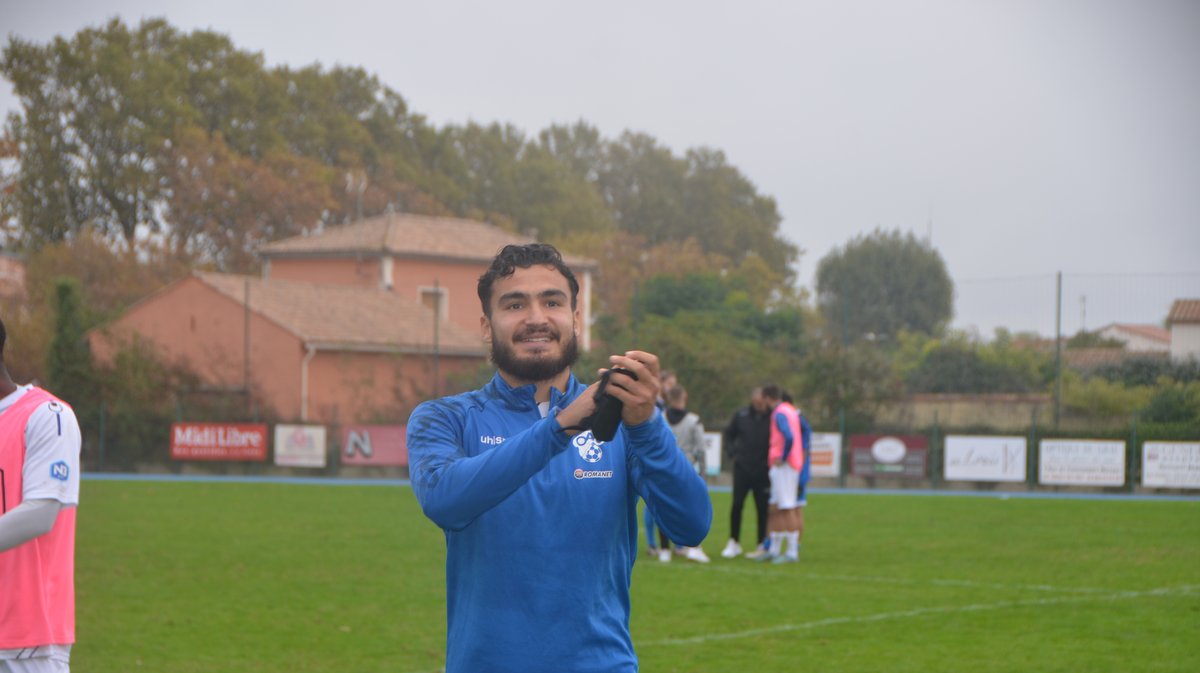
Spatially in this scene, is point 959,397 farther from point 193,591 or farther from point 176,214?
point 176,214

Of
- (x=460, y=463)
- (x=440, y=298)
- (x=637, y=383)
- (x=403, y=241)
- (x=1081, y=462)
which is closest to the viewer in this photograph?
(x=637, y=383)

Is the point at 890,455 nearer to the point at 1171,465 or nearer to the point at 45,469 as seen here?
the point at 1171,465

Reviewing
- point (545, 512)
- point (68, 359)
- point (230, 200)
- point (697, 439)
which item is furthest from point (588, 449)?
point (230, 200)

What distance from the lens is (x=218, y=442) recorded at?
1524 inches

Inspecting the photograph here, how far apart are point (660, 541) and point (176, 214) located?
51548 mm

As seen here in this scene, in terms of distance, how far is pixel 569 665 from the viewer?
3619mm

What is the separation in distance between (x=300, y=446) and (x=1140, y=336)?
21.8 meters

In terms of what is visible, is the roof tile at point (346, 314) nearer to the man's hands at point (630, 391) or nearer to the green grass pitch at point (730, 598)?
the green grass pitch at point (730, 598)

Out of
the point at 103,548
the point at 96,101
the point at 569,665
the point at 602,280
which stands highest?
the point at 96,101

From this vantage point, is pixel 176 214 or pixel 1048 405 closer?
pixel 1048 405

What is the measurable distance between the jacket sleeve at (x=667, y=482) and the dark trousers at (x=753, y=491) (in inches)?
525

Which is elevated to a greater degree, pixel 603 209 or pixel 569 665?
pixel 603 209

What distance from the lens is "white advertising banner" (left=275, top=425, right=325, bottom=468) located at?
3772cm

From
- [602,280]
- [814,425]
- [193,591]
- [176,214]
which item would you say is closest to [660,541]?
[193,591]
